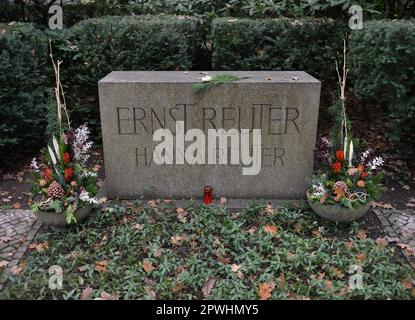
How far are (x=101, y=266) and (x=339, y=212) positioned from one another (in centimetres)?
215

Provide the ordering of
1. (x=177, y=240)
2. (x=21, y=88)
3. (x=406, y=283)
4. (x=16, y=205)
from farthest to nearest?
(x=21, y=88) → (x=16, y=205) → (x=177, y=240) → (x=406, y=283)

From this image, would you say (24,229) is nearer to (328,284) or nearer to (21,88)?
(21,88)

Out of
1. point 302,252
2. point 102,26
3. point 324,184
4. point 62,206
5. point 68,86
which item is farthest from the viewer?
point 68,86

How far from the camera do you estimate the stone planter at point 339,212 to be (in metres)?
4.05

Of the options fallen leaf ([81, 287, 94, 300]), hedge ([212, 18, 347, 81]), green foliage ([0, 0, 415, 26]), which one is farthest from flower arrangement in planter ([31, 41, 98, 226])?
green foliage ([0, 0, 415, 26])

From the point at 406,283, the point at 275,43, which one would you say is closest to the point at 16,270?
the point at 406,283

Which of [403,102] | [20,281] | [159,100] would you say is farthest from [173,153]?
[403,102]

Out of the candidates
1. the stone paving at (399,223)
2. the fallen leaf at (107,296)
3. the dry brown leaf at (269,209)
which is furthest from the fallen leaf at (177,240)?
the stone paving at (399,223)

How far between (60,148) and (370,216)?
3.07m

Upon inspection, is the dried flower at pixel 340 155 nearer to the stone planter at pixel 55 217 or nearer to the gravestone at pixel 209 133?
the gravestone at pixel 209 133

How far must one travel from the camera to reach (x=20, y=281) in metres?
3.39

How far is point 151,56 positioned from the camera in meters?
5.80

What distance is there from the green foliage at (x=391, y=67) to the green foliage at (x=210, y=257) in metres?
1.70

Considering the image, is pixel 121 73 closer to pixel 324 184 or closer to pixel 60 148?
pixel 60 148
